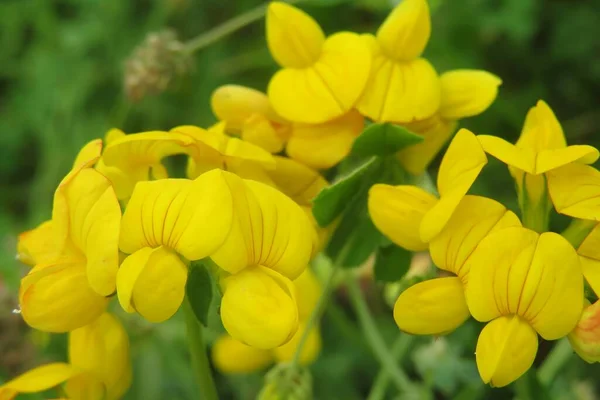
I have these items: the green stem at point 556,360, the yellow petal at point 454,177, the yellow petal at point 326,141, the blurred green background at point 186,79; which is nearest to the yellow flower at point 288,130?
the yellow petal at point 326,141

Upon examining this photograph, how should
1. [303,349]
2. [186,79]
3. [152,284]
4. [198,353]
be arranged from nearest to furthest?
[152,284]
[198,353]
[303,349]
[186,79]

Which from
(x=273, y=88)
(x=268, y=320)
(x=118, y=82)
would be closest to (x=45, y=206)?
(x=118, y=82)

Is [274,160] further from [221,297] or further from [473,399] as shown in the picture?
[473,399]

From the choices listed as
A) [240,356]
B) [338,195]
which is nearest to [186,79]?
[240,356]

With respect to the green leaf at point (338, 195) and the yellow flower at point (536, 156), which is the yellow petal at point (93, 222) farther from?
the yellow flower at point (536, 156)

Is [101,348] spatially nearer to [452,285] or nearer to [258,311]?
[258,311]

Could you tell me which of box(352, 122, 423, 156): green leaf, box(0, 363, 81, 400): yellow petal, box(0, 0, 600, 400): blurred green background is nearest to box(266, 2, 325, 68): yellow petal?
box(352, 122, 423, 156): green leaf
